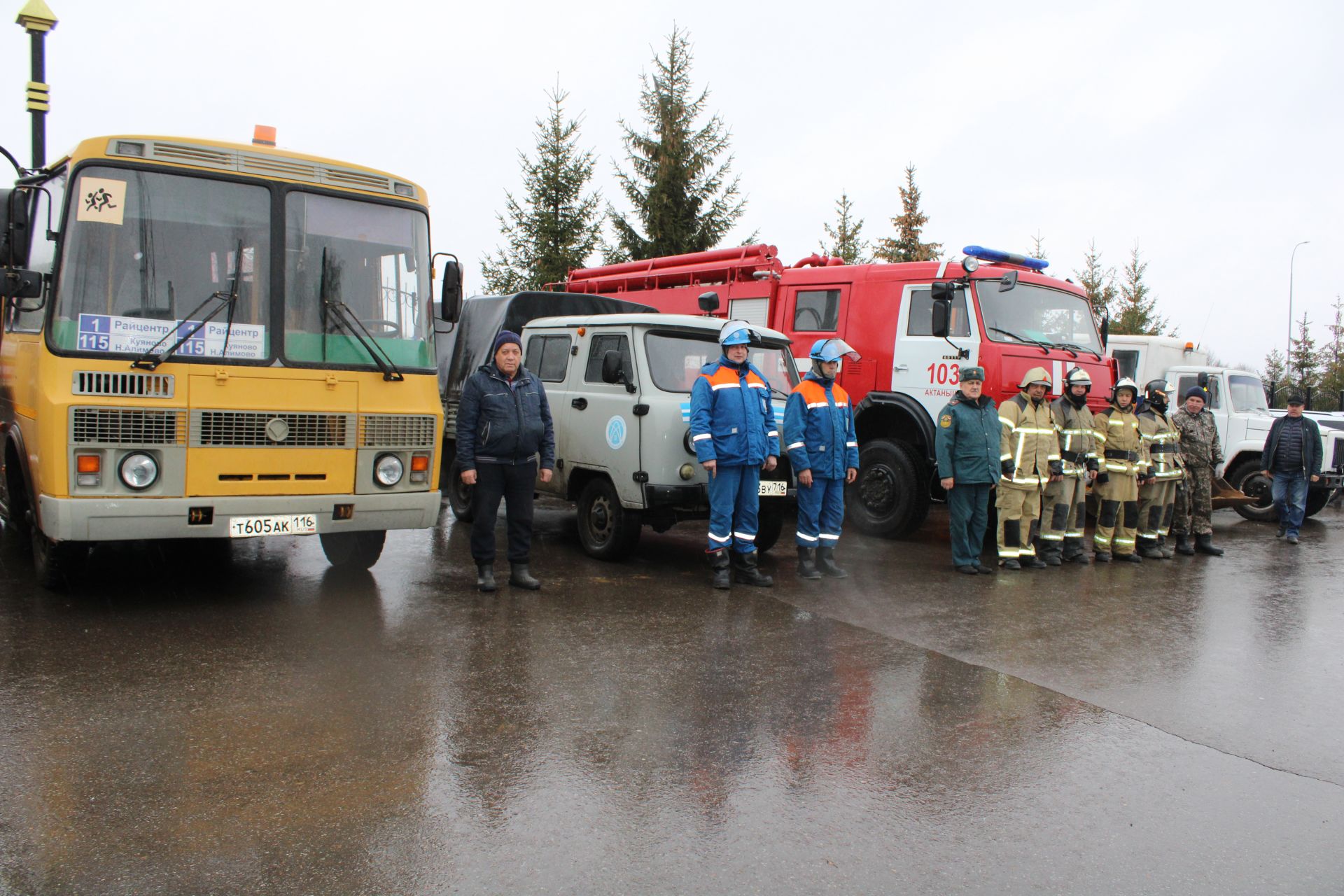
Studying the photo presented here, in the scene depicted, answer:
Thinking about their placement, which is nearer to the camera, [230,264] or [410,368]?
[230,264]

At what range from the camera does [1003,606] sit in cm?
741

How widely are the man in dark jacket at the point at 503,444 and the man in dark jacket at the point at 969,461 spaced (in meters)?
3.48

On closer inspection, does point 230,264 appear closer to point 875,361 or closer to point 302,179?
point 302,179

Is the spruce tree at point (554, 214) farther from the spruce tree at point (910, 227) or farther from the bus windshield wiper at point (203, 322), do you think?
the bus windshield wiper at point (203, 322)

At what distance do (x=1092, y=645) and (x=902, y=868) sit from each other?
3576 millimetres

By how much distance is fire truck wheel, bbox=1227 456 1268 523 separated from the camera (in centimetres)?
1359

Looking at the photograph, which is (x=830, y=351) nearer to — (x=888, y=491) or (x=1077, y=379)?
(x=1077, y=379)

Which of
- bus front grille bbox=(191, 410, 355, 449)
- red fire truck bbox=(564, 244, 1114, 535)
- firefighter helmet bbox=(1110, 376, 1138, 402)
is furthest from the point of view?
red fire truck bbox=(564, 244, 1114, 535)

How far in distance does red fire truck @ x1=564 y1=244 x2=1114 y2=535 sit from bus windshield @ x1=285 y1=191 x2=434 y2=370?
14.3 feet

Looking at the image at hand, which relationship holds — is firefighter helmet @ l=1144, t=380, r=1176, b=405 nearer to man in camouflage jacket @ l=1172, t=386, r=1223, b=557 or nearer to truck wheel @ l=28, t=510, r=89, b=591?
man in camouflage jacket @ l=1172, t=386, r=1223, b=557

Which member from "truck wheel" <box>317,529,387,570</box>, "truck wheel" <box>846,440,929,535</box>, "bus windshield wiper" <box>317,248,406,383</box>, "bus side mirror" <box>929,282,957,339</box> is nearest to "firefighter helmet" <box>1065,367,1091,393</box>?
"bus side mirror" <box>929,282,957,339</box>

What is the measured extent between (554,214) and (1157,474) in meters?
14.9

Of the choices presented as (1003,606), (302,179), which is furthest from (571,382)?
(1003,606)

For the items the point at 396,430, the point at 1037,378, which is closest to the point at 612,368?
the point at 396,430
